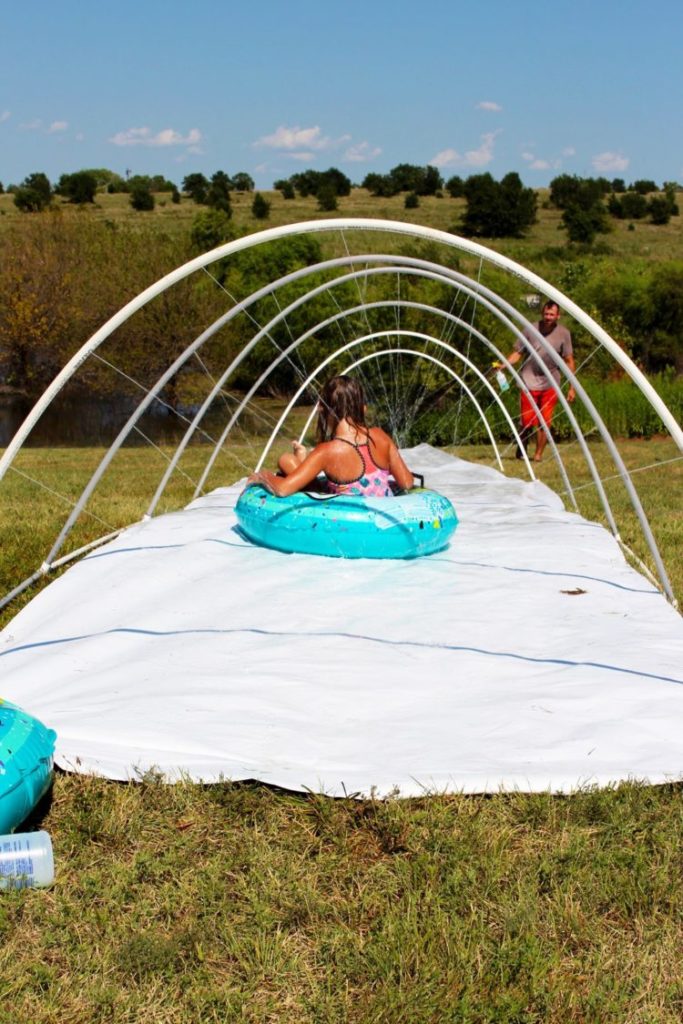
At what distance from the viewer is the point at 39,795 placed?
335cm

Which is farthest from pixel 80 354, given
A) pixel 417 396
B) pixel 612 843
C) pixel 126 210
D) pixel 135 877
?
pixel 126 210

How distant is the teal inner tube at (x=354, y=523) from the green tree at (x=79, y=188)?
58.2 metres

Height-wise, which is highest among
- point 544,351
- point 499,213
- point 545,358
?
point 499,213

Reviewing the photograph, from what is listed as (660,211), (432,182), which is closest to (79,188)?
(432,182)

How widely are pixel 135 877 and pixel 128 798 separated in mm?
446

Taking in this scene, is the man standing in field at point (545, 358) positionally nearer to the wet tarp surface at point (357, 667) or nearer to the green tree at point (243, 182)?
the wet tarp surface at point (357, 667)

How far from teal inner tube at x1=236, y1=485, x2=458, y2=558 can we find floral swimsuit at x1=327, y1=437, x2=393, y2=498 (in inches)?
12.5

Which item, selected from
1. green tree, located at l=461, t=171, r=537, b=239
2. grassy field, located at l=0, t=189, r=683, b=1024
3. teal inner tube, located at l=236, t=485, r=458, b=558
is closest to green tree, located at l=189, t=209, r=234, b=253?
green tree, located at l=461, t=171, r=537, b=239

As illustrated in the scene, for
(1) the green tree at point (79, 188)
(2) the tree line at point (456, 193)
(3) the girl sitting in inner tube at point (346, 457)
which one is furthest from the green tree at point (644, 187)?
(3) the girl sitting in inner tube at point (346, 457)

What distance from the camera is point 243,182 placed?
2596 inches

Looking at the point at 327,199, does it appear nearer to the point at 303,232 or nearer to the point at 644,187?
the point at 644,187

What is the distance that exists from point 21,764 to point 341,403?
3921mm

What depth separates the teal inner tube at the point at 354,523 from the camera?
21.0ft

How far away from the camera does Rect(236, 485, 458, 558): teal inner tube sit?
6.40 metres
